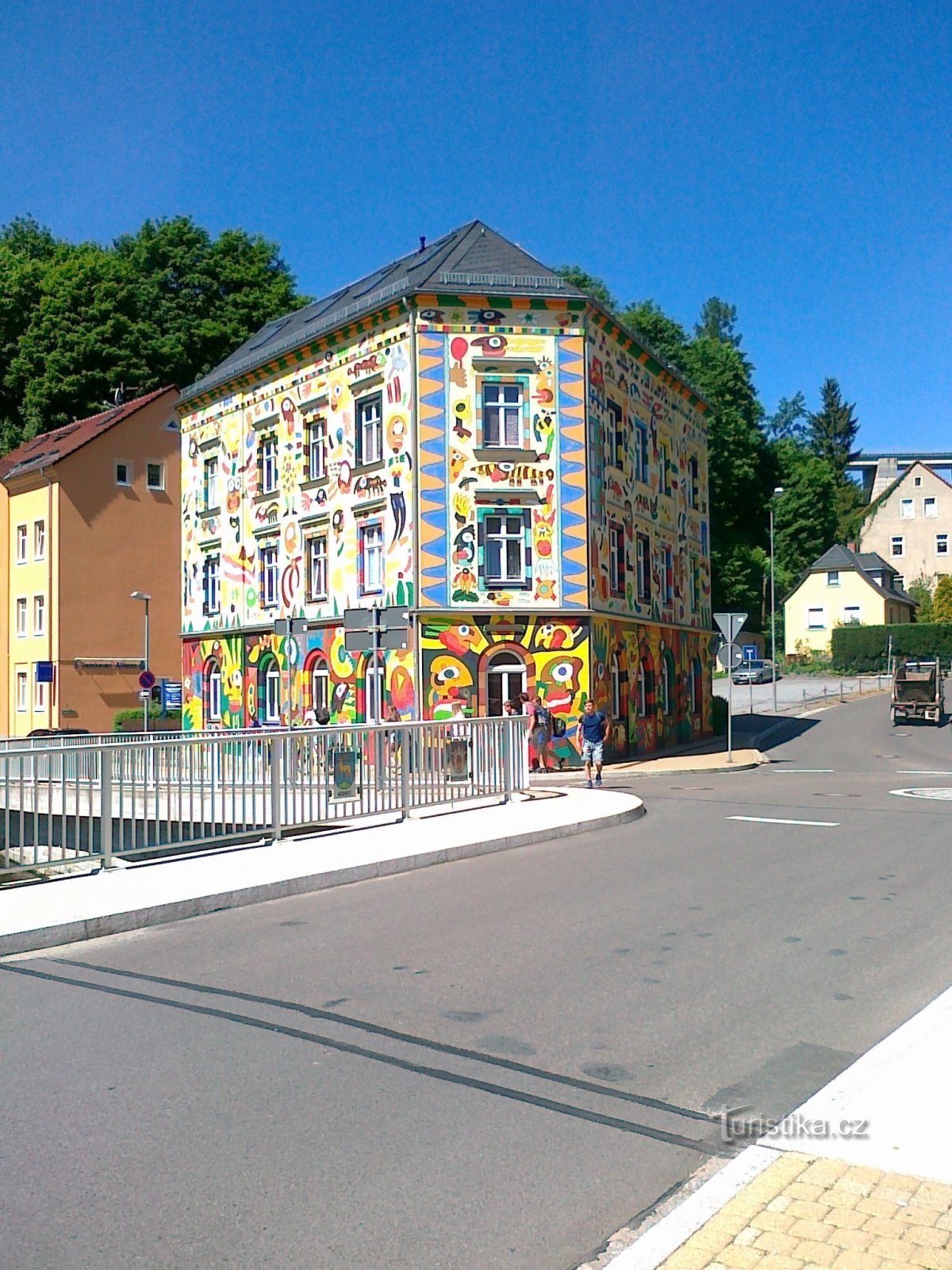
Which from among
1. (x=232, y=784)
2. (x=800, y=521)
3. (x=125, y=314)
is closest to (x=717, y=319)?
(x=800, y=521)

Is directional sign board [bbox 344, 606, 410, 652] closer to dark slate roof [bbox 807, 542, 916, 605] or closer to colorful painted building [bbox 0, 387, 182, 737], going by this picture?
colorful painted building [bbox 0, 387, 182, 737]

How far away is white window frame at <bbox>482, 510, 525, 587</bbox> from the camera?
96.1 ft

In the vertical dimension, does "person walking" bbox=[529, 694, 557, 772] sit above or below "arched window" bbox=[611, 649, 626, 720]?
below

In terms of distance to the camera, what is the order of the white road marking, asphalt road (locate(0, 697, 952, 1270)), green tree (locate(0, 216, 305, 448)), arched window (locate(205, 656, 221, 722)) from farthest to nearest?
green tree (locate(0, 216, 305, 448)) < arched window (locate(205, 656, 221, 722)) < the white road marking < asphalt road (locate(0, 697, 952, 1270))

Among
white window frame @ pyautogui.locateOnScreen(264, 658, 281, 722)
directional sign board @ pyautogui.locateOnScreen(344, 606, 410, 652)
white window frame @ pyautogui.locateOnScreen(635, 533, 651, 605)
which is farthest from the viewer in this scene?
white window frame @ pyautogui.locateOnScreen(264, 658, 281, 722)

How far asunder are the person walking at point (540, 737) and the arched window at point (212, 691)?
1177 cm

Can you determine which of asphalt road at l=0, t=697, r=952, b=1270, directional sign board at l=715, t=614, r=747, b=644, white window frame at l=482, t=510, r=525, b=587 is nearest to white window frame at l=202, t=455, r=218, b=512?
white window frame at l=482, t=510, r=525, b=587

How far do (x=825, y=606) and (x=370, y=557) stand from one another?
5938 cm

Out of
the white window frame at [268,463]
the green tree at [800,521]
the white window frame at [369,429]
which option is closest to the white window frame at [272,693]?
the white window frame at [268,463]

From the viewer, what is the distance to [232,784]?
1350cm

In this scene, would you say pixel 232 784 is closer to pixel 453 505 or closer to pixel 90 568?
pixel 453 505

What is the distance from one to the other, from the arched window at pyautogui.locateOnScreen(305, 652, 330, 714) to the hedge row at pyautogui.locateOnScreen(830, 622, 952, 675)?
50.1m

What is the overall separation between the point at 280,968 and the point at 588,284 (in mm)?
58610

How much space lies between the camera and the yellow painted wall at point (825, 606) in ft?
267
